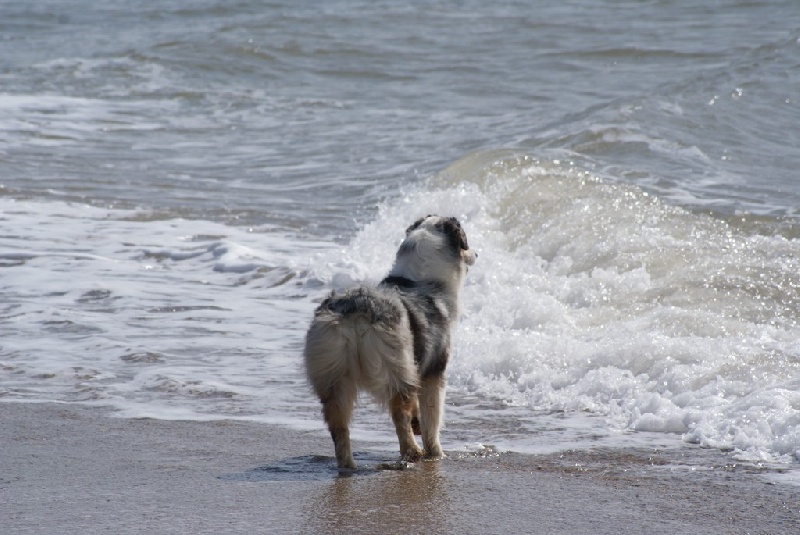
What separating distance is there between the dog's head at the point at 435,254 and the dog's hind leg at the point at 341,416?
95 centimetres

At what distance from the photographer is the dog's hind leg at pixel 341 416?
5.53m

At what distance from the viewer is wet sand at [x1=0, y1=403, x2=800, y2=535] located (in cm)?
463

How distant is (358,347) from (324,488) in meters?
0.68

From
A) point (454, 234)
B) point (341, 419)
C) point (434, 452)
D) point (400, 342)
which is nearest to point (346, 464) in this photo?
point (341, 419)

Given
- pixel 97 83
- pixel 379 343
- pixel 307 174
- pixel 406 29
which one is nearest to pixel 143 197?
pixel 307 174

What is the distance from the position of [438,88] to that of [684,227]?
12.8 metres

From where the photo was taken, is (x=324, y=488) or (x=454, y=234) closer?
(x=324, y=488)

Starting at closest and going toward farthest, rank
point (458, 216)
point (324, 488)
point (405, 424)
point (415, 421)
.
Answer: point (324, 488)
point (405, 424)
point (415, 421)
point (458, 216)

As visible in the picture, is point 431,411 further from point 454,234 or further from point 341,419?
point 454,234

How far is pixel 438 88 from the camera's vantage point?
77.2 feet

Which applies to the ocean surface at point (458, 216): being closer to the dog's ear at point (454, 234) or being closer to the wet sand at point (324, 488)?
the wet sand at point (324, 488)

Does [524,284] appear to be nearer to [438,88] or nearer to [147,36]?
[438,88]

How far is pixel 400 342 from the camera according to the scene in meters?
5.51

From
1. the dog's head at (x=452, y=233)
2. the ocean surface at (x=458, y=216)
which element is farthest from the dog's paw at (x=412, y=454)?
the dog's head at (x=452, y=233)
